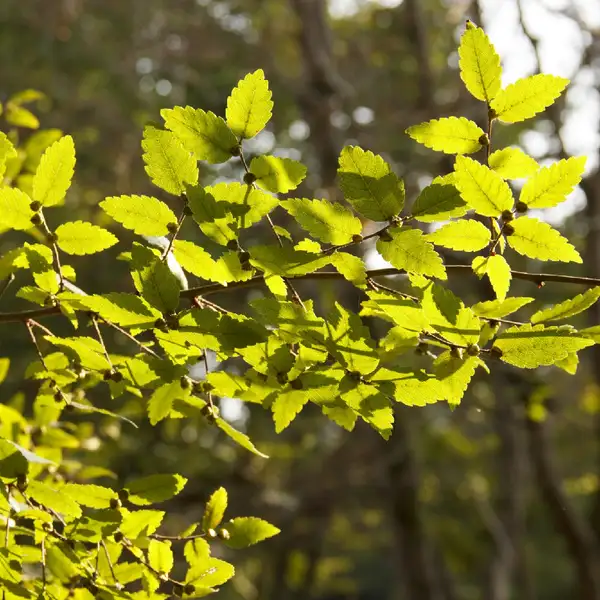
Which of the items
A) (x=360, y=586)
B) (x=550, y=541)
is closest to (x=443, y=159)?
(x=550, y=541)

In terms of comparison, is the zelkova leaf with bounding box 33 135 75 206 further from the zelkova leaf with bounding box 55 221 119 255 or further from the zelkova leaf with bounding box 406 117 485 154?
the zelkova leaf with bounding box 406 117 485 154

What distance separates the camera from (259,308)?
0.95m

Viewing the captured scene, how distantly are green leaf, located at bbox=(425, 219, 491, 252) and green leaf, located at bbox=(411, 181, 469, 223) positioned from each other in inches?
0.8

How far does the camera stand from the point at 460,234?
967 millimetres

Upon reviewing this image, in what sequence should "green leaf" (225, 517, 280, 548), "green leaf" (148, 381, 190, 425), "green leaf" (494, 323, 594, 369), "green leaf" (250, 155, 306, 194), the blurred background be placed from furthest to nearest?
the blurred background → "green leaf" (225, 517, 280, 548) → "green leaf" (148, 381, 190, 425) → "green leaf" (250, 155, 306, 194) → "green leaf" (494, 323, 594, 369)

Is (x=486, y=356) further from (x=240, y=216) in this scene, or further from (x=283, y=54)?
(x=283, y=54)

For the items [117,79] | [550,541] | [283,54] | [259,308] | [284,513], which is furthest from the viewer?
[550,541]

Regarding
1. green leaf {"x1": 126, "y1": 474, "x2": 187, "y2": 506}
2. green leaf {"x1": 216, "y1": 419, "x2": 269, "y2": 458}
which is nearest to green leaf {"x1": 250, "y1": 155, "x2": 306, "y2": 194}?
green leaf {"x1": 216, "y1": 419, "x2": 269, "y2": 458}

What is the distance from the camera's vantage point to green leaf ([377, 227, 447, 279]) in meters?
0.95

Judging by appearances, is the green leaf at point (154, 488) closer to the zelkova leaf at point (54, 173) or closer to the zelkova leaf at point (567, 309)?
the zelkova leaf at point (54, 173)

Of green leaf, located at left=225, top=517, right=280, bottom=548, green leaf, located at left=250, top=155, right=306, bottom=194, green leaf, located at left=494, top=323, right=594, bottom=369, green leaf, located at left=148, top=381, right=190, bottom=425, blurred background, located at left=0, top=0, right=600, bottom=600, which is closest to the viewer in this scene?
green leaf, located at left=494, top=323, right=594, bottom=369

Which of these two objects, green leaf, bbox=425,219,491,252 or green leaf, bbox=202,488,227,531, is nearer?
green leaf, bbox=425,219,491,252

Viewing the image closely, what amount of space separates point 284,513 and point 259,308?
→ 546cm

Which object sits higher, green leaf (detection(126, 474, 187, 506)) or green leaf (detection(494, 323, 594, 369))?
green leaf (detection(494, 323, 594, 369))
